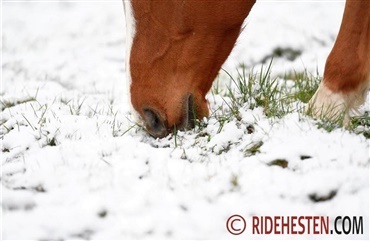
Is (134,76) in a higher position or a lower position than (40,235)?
higher

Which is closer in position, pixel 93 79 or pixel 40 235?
pixel 40 235

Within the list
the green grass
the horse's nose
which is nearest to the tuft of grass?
the green grass

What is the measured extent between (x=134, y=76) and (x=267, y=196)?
101 cm

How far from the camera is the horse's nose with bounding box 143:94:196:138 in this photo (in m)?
2.85

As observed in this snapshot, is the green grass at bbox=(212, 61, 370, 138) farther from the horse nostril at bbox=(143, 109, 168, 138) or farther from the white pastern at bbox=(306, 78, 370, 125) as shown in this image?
the horse nostril at bbox=(143, 109, 168, 138)

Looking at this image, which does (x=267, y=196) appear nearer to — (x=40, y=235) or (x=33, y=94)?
(x=40, y=235)

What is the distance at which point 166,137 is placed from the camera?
115 inches

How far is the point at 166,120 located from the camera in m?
2.87

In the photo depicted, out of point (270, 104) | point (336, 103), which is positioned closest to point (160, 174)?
point (270, 104)

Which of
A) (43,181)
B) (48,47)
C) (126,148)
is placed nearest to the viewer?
(43,181)

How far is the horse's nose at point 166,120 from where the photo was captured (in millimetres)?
2846

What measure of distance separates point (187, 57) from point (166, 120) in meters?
0.34

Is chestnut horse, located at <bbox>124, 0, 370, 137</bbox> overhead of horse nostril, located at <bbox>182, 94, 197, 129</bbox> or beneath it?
overhead

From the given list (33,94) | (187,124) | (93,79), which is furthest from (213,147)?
(93,79)
